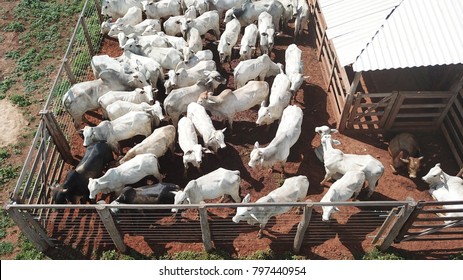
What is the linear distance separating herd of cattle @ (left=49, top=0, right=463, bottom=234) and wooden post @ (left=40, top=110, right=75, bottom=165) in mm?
740

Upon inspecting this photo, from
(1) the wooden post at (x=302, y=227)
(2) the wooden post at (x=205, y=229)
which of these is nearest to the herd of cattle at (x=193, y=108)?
(1) the wooden post at (x=302, y=227)

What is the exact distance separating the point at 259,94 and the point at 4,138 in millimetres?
7480

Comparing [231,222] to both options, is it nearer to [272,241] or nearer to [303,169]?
[272,241]

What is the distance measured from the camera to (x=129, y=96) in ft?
37.2

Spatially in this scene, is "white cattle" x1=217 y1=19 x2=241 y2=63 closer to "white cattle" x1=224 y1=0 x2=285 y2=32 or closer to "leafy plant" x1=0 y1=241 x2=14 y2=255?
"white cattle" x1=224 y1=0 x2=285 y2=32

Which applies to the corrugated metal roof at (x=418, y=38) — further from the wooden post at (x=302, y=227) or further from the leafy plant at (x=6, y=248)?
the leafy plant at (x=6, y=248)

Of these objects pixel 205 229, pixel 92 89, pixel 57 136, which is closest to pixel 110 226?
pixel 205 229

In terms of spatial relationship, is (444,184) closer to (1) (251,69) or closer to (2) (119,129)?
(1) (251,69)

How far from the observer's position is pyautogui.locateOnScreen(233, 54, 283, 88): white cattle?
40.0 ft

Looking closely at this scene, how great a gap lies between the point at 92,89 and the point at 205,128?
339cm

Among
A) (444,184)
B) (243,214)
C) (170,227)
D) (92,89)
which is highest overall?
(92,89)

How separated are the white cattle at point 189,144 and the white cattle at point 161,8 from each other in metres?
5.23

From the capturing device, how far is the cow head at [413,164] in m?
10.5
